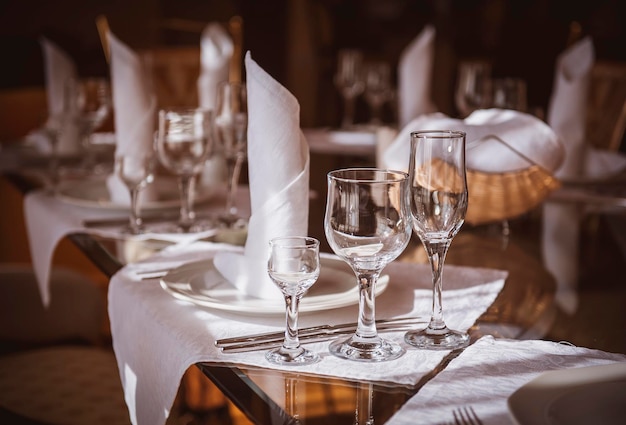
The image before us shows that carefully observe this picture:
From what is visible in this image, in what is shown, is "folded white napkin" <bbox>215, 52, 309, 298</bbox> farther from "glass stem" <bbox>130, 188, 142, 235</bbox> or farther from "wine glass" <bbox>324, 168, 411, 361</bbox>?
"glass stem" <bbox>130, 188, 142, 235</bbox>

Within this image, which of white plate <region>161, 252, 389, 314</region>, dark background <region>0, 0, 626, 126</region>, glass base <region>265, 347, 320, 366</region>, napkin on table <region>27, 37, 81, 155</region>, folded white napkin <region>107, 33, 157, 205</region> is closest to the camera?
glass base <region>265, 347, 320, 366</region>

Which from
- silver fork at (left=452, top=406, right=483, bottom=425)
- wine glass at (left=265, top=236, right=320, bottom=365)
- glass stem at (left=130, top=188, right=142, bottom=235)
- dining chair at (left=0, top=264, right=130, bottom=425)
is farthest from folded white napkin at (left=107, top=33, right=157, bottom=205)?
silver fork at (left=452, top=406, right=483, bottom=425)

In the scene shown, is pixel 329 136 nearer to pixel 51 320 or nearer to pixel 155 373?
pixel 51 320

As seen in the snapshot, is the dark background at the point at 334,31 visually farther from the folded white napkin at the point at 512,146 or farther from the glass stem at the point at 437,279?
the glass stem at the point at 437,279

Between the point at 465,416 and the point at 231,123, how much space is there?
95 cm

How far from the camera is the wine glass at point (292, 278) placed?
885mm

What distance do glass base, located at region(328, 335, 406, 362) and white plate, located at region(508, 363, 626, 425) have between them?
0.19 metres

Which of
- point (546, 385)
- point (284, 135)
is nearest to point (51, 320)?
point (284, 135)

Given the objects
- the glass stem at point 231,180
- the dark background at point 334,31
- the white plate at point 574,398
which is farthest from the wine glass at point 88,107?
the dark background at point 334,31

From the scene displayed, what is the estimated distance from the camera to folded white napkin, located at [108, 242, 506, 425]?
88 cm

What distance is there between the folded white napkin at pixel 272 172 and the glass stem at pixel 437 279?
0.67ft

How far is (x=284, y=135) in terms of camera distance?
42.7 inches

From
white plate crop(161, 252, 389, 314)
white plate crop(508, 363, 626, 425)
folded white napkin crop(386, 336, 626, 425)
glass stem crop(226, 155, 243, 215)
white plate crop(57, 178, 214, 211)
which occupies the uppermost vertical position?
glass stem crop(226, 155, 243, 215)

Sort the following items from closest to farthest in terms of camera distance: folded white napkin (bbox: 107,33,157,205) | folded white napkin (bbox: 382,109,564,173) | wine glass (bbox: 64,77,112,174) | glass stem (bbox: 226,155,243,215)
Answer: folded white napkin (bbox: 382,109,564,173), glass stem (bbox: 226,155,243,215), folded white napkin (bbox: 107,33,157,205), wine glass (bbox: 64,77,112,174)
